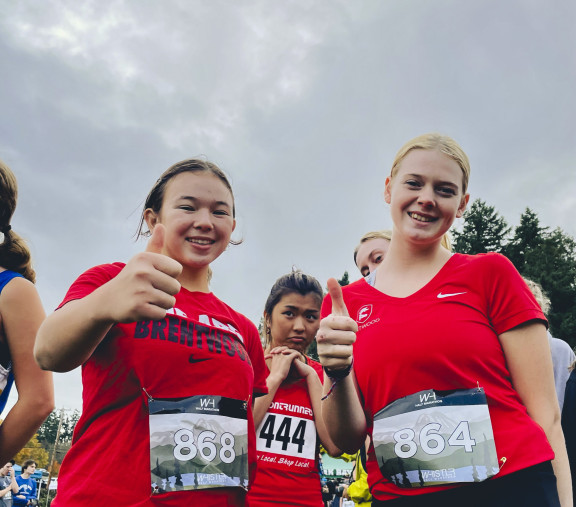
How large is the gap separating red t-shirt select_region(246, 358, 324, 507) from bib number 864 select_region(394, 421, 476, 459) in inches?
71.5

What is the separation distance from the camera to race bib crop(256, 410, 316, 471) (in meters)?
3.53

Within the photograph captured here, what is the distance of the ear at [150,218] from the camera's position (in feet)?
8.73

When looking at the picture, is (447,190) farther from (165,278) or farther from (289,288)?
(289,288)

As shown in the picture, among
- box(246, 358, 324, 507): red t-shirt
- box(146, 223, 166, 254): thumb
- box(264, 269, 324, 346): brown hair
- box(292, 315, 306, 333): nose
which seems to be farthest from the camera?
box(264, 269, 324, 346): brown hair

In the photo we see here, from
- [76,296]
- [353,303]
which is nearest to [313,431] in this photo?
[353,303]

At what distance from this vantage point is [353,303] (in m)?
2.36

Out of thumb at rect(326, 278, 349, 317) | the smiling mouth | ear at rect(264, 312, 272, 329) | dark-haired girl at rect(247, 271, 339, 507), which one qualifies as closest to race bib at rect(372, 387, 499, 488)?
thumb at rect(326, 278, 349, 317)

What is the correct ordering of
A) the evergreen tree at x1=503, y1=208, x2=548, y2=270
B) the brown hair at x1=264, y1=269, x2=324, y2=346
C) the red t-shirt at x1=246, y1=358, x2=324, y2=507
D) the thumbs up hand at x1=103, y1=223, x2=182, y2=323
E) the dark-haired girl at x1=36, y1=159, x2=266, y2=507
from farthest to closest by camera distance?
the evergreen tree at x1=503, y1=208, x2=548, y2=270
the brown hair at x1=264, y1=269, x2=324, y2=346
the red t-shirt at x1=246, y1=358, x2=324, y2=507
the dark-haired girl at x1=36, y1=159, x2=266, y2=507
the thumbs up hand at x1=103, y1=223, x2=182, y2=323

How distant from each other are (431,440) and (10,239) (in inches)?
88.7

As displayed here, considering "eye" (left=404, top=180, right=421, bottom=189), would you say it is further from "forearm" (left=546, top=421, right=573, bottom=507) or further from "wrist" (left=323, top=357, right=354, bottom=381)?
"forearm" (left=546, top=421, right=573, bottom=507)

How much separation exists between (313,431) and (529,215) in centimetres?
4097

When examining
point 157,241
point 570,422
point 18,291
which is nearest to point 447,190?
point 157,241

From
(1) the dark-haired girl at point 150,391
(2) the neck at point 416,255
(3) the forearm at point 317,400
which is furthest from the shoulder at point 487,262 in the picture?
(3) the forearm at point 317,400

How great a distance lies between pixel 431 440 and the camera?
1.83m
